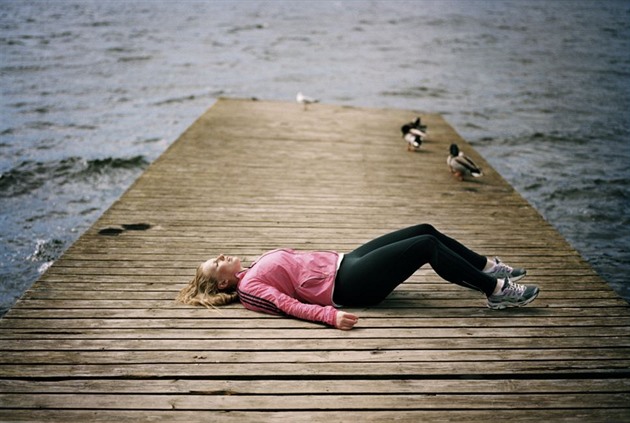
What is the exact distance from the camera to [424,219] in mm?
6035

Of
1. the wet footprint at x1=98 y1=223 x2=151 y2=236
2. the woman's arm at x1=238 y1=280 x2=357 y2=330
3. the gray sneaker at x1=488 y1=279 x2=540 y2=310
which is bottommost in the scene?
the wet footprint at x1=98 y1=223 x2=151 y2=236

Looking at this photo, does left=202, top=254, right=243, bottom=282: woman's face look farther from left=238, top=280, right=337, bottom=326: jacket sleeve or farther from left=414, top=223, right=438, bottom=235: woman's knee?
left=414, top=223, right=438, bottom=235: woman's knee

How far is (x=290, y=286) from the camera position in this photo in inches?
150

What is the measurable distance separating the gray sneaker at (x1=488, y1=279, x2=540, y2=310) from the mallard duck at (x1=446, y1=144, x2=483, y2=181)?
11.8ft

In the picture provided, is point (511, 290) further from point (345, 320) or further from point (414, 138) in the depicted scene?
point (414, 138)

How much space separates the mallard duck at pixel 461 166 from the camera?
7328 millimetres

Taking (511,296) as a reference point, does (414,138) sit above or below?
below

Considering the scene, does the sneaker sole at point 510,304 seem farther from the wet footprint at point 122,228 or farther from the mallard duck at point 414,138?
the mallard duck at point 414,138

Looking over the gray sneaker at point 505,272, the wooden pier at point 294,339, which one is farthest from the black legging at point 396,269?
the gray sneaker at point 505,272

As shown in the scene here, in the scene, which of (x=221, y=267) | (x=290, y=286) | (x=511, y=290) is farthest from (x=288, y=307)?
(x=511, y=290)

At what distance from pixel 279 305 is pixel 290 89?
58.9 ft

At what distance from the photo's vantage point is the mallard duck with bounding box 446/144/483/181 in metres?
7.33

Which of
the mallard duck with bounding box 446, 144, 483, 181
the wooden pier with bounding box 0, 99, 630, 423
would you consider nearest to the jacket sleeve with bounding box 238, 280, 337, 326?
the wooden pier with bounding box 0, 99, 630, 423

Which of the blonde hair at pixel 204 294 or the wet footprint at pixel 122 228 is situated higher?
the blonde hair at pixel 204 294
